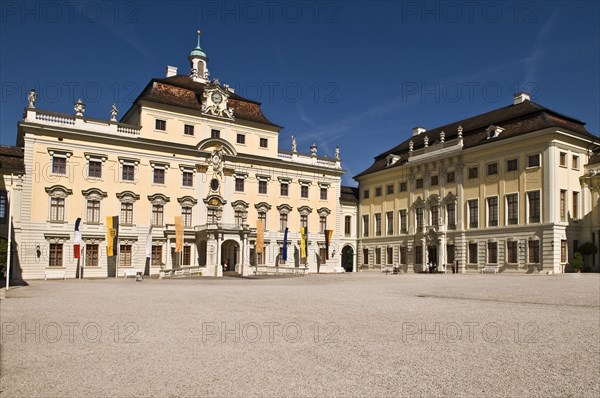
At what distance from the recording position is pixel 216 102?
48.5 m

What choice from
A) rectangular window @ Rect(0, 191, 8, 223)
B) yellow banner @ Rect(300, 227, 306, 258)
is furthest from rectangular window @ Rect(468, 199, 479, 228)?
rectangular window @ Rect(0, 191, 8, 223)

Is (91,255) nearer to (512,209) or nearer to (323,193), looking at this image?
(323,193)

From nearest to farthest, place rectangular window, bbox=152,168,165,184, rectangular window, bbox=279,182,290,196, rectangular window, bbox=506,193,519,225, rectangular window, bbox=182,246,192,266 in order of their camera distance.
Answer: rectangular window, bbox=506,193,519,225
rectangular window, bbox=152,168,165,184
rectangular window, bbox=182,246,192,266
rectangular window, bbox=279,182,290,196

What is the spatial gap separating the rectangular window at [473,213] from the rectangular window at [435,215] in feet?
11.8

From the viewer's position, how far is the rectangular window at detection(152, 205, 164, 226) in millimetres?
44500

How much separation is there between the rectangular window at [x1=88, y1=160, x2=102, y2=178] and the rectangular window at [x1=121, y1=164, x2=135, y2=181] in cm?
179

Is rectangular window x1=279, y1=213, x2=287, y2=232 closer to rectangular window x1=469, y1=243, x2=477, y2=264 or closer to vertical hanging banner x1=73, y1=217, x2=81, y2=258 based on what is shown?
rectangular window x1=469, y1=243, x2=477, y2=264

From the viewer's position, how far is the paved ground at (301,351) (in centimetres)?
695

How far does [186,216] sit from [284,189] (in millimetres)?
10276

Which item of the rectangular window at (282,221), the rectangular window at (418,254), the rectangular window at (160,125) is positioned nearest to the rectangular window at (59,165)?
the rectangular window at (160,125)

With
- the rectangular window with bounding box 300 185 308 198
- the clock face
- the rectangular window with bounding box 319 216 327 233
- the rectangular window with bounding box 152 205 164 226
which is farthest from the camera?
the rectangular window with bounding box 319 216 327 233

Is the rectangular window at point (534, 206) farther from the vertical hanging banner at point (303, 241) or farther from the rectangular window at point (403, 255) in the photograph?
the vertical hanging banner at point (303, 241)

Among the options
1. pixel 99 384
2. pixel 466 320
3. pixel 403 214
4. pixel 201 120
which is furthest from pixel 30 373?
pixel 403 214

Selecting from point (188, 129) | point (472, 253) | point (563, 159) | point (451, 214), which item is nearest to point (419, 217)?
point (451, 214)
